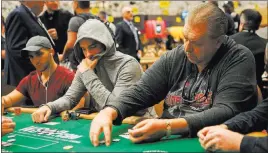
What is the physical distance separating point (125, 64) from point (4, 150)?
4.11 ft

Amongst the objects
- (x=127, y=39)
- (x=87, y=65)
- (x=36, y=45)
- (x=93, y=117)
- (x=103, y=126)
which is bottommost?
(x=127, y=39)

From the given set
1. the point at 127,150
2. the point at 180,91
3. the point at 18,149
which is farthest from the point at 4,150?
the point at 180,91

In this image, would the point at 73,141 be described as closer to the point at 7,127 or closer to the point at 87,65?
the point at 7,127

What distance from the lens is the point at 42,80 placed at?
3170 mm

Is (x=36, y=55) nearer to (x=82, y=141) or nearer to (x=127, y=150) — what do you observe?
(x=82, y=141)

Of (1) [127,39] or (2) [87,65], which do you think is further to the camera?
(1) [127,39]

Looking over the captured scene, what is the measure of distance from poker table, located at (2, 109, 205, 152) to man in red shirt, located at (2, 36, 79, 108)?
77 cm

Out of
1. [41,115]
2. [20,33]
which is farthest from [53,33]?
[41,115]

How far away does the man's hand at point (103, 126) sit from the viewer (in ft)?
6.01

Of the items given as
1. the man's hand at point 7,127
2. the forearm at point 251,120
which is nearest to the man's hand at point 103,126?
the man's hand at point 7,127

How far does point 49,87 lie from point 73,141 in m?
1.27

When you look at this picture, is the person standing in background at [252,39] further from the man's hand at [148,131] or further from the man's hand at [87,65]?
the man's hand at [148,131]

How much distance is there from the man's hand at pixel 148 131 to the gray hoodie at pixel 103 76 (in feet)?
2.95

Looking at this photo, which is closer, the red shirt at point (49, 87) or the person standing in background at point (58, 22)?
the red shirt at point (49, 87)
